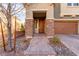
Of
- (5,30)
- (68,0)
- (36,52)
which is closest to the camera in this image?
(68,0)

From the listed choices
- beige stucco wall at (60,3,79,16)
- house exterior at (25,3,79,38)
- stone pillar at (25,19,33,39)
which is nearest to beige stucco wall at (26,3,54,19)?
house exterior at (25,3,79,38)

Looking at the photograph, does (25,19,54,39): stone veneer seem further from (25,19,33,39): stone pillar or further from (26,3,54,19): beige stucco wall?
(26,3,54,19): beige stucco wall

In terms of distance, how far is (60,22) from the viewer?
7.74m

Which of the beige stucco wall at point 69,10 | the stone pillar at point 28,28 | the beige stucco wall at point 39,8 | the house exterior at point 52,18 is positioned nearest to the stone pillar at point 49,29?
the house exterior at point 52,18

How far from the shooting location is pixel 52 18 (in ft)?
22.2

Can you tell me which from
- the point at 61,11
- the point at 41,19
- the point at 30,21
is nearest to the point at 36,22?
the point at 41,19

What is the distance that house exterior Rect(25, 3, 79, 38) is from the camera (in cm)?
650

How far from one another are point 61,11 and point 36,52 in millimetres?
4268

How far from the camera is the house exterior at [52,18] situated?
6.50 metres

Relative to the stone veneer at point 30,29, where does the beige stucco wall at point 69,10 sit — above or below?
above

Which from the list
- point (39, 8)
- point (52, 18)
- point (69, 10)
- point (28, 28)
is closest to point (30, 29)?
point (28, 28)

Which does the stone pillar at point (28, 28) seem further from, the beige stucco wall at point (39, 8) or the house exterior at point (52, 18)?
Result: the beige stucco wall at point (39, 8)

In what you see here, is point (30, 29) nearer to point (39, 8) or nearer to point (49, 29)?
point (49, 29)

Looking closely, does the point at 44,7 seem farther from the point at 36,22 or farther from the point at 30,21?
the point at 36,22
